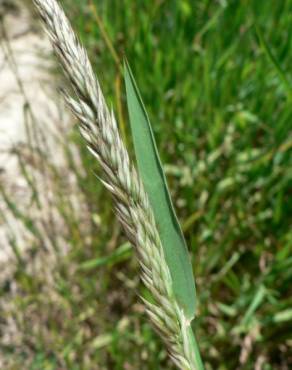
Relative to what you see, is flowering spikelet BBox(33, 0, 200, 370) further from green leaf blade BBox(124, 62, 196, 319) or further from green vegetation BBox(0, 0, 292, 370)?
green vegetation BBox(0, 0, 292, 370)

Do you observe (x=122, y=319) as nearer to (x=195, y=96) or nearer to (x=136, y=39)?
(x=195, y=96)

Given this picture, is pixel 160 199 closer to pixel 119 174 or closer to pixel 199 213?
pixel 119 174

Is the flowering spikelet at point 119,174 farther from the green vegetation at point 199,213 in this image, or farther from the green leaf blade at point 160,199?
the green vegetation at point 199,213

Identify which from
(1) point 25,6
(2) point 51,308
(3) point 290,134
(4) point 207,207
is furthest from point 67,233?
(1) point 25,6

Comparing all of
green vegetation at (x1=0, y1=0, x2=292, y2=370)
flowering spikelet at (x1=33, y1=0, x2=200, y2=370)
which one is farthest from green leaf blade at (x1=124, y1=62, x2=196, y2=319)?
green vegetation at (x1=0, y1=0, x2=292, y2=370)

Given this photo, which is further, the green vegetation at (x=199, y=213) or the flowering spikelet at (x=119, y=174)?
the green vegetation at (x=199, y=213)

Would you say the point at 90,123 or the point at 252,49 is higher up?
the point at 252,49

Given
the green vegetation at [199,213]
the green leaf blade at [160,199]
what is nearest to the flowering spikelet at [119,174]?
the green leaf blade at [160,199]
